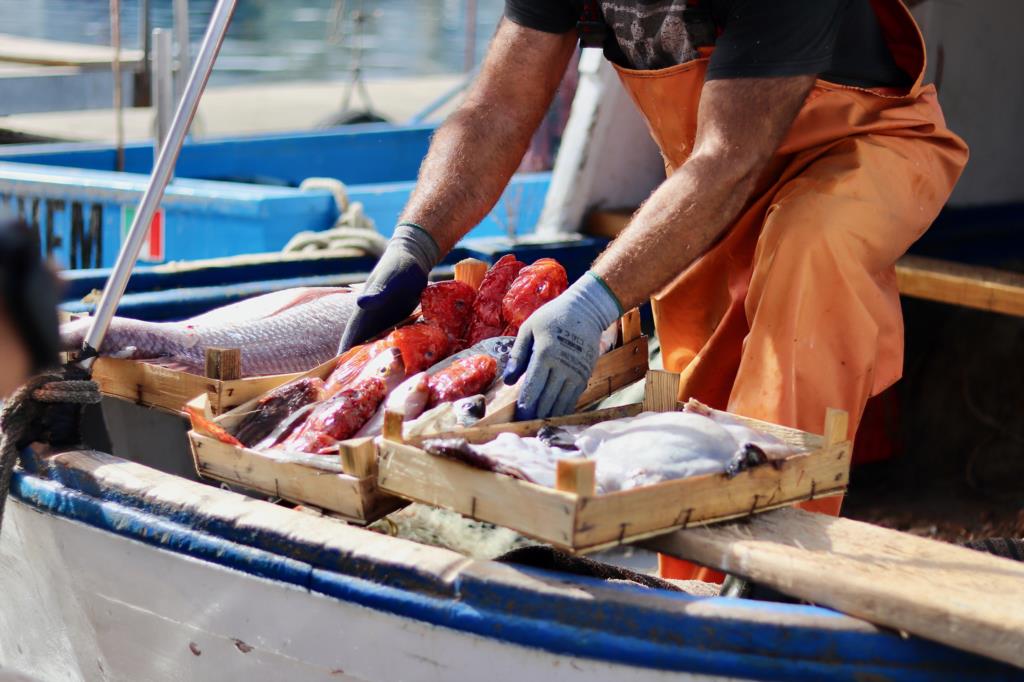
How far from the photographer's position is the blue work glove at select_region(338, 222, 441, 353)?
147 inches

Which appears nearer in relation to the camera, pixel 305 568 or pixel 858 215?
pixel 305 568

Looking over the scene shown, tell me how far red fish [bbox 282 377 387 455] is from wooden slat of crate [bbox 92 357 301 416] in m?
0.28

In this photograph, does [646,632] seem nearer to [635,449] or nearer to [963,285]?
[635,449]

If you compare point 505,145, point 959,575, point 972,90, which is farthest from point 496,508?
point 972,90

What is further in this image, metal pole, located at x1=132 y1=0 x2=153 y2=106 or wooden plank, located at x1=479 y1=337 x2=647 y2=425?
metal pole, located at x1=132 y1=0 x2=153 y2=106

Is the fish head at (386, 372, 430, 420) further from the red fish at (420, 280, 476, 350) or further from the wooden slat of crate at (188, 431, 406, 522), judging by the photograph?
the red fish at (420, 280, 476, 350)

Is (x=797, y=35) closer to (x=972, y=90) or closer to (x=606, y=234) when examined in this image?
(x=606, y=234)

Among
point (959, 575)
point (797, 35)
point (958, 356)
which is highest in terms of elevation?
point (797, 35)

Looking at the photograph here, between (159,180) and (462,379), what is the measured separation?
929 millimetres

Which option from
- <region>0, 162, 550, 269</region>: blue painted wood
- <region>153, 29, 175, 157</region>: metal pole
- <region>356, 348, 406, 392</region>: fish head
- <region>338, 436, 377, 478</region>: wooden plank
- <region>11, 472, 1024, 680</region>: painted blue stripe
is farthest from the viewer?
<region>0, 162, 550, 269</region>: blue painted wood

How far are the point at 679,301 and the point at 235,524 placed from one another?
1725 millimetres

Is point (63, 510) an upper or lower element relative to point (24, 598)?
upper

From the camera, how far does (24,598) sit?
361 centimetres

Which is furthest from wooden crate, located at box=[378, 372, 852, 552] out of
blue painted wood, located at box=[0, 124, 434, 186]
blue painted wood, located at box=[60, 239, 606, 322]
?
blue painted wood, located at box=[0, 124, 434, 186]
